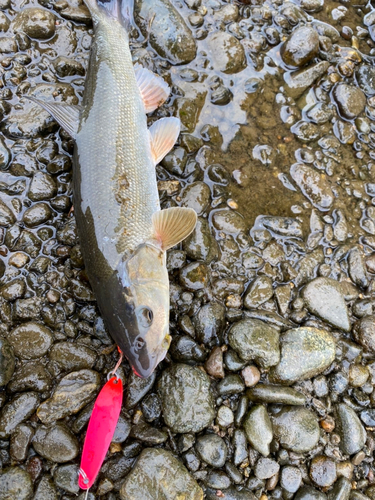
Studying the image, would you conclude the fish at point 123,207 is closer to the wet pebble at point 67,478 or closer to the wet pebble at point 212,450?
the wet pebble at point 212,450

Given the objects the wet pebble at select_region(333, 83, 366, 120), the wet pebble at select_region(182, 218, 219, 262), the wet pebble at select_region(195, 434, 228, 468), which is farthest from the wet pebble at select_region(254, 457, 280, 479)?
the wet pebble at select_region(333, 83, 366, 120)

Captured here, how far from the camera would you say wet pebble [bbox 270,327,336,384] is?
3936 millimetres

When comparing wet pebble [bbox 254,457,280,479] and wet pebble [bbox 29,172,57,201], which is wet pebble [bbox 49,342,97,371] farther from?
wet pebble [bbox 254,457,280,479]

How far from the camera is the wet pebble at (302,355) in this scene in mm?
3936

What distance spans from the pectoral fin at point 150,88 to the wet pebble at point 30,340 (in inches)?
114

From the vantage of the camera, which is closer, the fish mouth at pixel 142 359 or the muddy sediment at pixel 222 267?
the fish mouth at pixel 142 359

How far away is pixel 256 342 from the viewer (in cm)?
392

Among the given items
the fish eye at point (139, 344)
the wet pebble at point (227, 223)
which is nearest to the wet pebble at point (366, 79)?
the wet pebble at point (227, 223)

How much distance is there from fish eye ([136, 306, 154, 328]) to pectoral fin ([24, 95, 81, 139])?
2020 millimetres

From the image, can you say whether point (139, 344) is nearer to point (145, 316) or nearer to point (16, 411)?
point (145, 316)

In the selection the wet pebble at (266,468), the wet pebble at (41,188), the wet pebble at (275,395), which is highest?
the wet pebble at (41,188)

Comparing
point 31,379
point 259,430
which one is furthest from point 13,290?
point 259,430

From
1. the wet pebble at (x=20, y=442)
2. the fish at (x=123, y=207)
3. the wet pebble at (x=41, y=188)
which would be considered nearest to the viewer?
the fish at (x=123, y=207)

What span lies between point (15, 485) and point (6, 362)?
113 centimetres
